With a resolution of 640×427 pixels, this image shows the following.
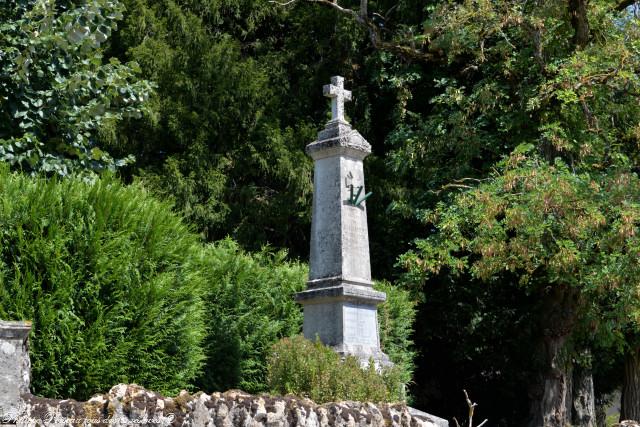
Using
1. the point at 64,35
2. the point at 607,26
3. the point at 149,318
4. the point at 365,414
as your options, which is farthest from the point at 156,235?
the point at 607,26

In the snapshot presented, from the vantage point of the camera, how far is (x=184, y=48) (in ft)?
57.7

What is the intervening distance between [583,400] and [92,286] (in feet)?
40.7

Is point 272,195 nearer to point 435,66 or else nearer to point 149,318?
point 435,66

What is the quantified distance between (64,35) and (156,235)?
14.1 ft

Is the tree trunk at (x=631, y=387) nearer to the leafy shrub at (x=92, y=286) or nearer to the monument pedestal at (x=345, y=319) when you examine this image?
the monument pedestal at (x=345, y=319)

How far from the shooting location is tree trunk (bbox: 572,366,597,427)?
16156mm

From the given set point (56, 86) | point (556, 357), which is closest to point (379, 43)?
point (556, 357)

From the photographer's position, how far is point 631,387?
16219mm

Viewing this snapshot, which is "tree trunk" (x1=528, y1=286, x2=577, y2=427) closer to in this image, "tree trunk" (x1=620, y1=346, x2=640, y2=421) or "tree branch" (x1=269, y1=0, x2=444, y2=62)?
"tree trunk" (x1=620, y1=346, x2=640, y2=421)

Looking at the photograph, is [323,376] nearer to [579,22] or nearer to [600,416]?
[579,22]

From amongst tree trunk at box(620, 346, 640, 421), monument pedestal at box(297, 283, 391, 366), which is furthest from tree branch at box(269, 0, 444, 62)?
monument pedestal at box(297, 283, 391, 366)

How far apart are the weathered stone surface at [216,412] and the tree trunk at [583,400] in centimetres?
1406

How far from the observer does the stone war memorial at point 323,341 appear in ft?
10.4

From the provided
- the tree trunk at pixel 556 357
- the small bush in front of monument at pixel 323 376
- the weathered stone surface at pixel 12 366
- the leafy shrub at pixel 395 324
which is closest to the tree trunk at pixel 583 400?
the tree trunk at pixel 556 357
